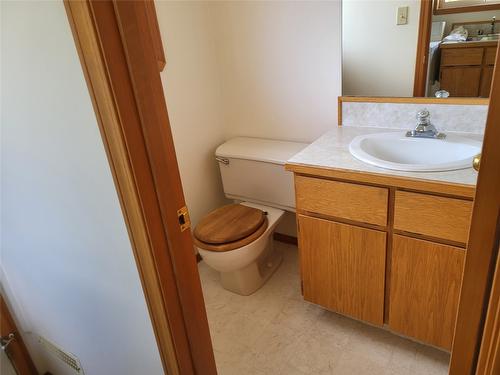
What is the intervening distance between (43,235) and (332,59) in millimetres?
1497

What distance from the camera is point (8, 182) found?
3.57 feet

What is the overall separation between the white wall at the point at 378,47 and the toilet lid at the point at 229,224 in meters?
0.82

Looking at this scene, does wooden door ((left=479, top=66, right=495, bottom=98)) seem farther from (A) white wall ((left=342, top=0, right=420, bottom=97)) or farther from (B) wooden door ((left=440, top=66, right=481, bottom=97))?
(A) white wall ((left=342, top=0, right=420, bottom=97))

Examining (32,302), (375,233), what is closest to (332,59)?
(375,233)

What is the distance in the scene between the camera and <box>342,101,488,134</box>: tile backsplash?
4.97ft

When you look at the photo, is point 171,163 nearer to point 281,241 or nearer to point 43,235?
point 43,235

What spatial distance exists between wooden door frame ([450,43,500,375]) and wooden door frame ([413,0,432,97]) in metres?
1.21

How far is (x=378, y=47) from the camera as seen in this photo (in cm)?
173

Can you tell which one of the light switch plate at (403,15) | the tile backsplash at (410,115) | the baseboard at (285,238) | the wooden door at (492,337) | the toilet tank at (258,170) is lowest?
the baseboard at (285,238)

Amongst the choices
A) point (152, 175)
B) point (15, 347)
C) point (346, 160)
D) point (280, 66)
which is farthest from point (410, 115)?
point (15, 347)

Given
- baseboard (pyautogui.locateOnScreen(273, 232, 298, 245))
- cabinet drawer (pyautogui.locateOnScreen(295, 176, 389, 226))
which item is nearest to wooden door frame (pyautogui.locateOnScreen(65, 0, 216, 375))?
cabinet drawer (pyautogui.locateOnScreen(295, 176, 389, 226))

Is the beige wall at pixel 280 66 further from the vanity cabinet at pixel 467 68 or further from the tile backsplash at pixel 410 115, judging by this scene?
the vanity cabinet at pixel 467 68

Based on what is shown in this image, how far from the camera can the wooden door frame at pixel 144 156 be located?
0.66m

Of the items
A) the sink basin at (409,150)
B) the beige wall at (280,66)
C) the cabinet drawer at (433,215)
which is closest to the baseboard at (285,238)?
the beige wall at (280,66)
